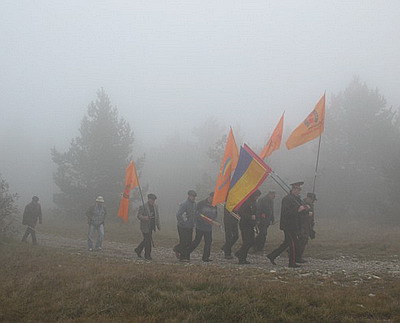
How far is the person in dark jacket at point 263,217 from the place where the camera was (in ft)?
49.1

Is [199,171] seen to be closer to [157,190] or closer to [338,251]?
[157,190]

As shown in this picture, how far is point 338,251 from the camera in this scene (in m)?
15.7

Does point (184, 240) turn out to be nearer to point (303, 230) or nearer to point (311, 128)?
point (303, 230)

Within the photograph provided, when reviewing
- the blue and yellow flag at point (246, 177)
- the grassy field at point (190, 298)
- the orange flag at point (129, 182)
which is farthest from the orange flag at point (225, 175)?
the orange flag at point (129, 182)

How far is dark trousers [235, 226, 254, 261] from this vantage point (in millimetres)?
12125

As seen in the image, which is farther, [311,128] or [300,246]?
[311,128]

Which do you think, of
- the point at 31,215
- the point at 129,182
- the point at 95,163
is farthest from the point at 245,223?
the point at 95,163

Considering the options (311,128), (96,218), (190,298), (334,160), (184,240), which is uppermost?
(334,160)

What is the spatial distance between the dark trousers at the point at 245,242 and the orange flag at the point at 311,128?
3.86 meters

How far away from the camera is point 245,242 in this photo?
12.3 metres

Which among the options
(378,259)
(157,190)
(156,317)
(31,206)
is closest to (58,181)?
(31,206)

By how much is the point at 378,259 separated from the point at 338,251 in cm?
234

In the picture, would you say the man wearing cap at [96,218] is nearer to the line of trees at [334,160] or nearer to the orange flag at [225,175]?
the orange flag at [225,175]

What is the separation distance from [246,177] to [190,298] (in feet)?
16.8
